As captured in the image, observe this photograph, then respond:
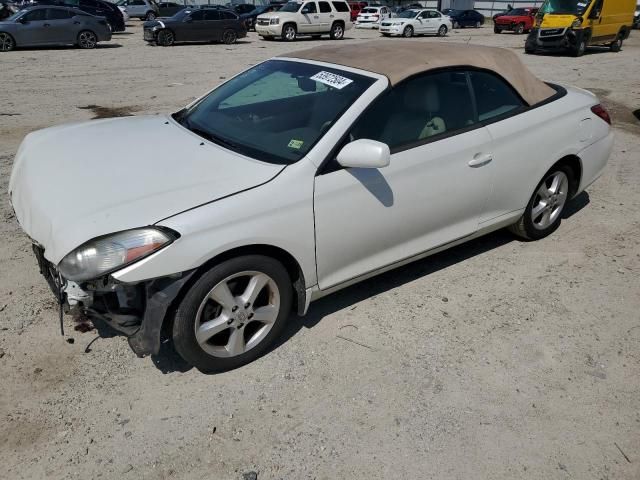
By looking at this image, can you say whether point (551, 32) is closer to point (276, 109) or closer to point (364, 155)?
point (276, 109)

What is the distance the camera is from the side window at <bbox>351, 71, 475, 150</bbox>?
129 inches

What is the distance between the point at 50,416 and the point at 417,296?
2.37 meters

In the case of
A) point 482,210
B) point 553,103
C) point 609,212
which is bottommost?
point 609,212

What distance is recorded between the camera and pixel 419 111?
3.54 meters

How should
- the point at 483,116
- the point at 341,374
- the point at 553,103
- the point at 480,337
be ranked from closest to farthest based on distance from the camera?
1. the point at 341,374
2. the point at 480,337
3. the point at 483,116
4. the point at 553,103

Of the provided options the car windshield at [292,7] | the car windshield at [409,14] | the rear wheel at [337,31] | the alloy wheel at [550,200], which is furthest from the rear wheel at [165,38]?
the alloy wheel at [550,200]

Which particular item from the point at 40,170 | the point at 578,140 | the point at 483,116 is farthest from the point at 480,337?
the point at 40,170

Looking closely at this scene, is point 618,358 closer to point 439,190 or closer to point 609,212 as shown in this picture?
point 439,190

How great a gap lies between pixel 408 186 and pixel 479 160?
26.0 inches

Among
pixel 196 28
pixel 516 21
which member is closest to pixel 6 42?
pixel 196 28

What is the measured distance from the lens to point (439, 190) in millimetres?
3531

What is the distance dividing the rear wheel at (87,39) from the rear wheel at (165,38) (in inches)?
90.1

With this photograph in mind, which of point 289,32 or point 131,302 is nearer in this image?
point 131,302

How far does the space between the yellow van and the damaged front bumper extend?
63.1 feet
